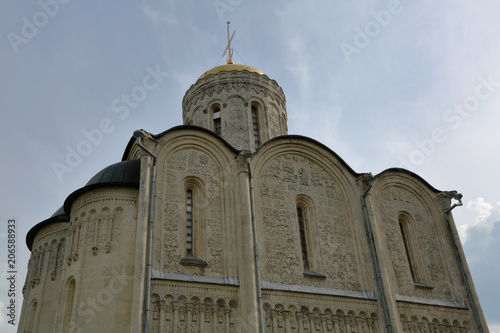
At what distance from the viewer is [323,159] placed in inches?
599

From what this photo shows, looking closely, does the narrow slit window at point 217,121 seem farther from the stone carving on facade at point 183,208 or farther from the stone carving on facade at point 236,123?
the stone carving on facade at point 183,208

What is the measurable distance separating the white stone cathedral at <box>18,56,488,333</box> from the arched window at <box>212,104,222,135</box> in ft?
0.87

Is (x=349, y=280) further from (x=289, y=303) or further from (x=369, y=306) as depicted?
(x=289, y=303)

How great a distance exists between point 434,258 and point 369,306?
12.9ft

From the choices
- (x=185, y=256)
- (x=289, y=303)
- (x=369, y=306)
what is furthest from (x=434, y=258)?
(x=185, y=256)

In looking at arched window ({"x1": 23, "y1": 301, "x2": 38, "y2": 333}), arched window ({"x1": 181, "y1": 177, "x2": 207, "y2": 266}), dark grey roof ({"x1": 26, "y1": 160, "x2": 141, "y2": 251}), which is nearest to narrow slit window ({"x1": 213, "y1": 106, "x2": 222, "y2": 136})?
arched window ({"x1": 181, "y1": 177, "x2": 207, "y2": 266})

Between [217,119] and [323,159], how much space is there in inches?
184

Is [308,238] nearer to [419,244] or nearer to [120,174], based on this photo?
[419,244]

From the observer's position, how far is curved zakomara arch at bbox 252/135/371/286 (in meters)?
14.3

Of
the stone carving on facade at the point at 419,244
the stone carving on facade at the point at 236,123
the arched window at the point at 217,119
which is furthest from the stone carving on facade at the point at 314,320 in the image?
the arched window at the point at 217,119

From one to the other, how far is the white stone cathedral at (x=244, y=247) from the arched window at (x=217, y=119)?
0.27 metres

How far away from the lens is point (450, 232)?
16.0 metres

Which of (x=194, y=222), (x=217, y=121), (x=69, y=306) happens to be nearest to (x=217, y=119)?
(x=217, y=121)

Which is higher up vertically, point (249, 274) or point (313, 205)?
point (313, 205)
